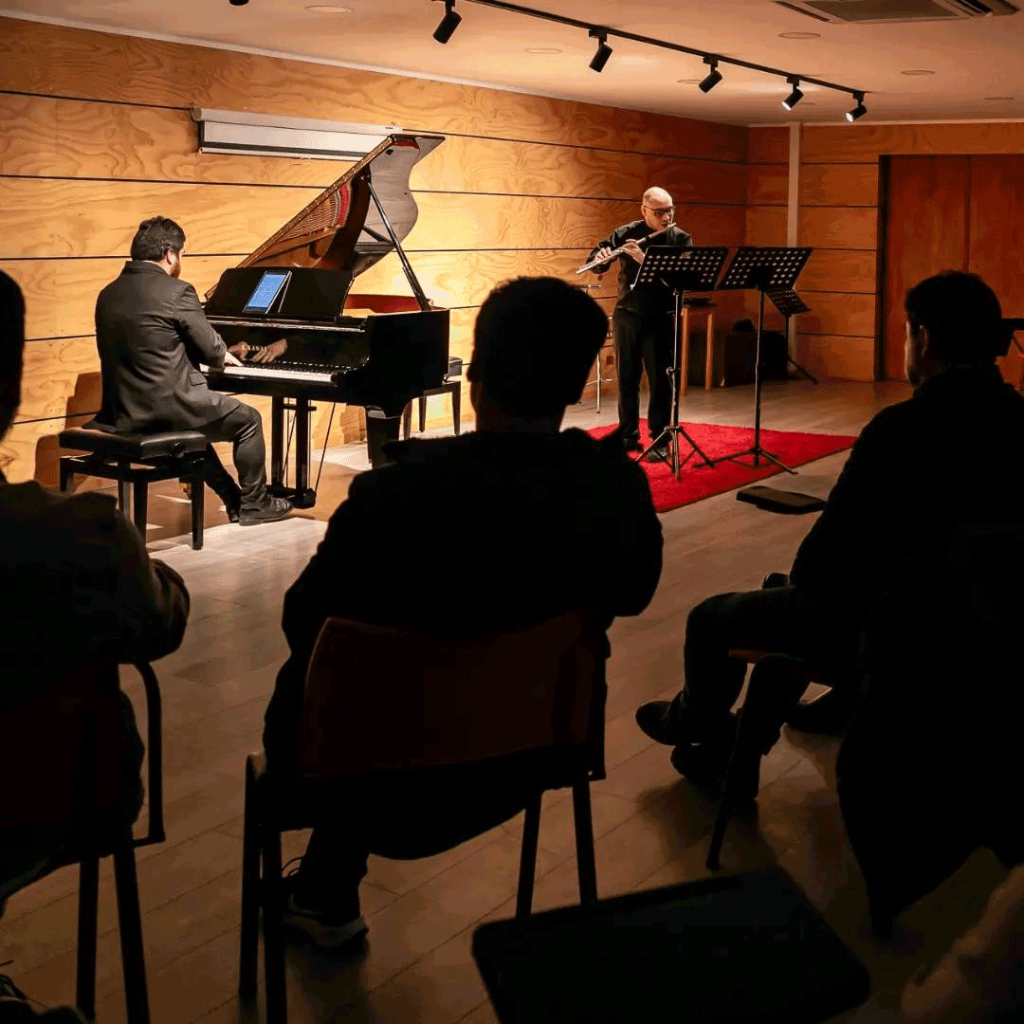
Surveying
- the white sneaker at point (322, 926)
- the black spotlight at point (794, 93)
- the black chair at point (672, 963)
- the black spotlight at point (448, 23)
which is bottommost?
the white sneaker at point (322, 926)

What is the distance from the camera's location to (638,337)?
7.43 meters

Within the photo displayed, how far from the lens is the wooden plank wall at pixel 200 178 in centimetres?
613

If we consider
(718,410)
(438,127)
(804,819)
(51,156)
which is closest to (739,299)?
(718,410)

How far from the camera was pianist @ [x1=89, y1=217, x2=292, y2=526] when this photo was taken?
5262 mm

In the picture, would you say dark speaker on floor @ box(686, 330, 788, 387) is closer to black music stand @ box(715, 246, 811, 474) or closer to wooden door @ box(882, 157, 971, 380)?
wooden door @ box(882, 157, 971, 380)

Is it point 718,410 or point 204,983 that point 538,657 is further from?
point 718,410

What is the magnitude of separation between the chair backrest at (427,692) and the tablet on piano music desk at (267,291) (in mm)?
4324

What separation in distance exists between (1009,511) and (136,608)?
1520mm

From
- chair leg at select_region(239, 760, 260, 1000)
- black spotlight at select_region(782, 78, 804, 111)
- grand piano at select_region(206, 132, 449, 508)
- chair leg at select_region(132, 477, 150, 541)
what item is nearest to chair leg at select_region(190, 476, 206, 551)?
chair leg at select_region(132, 477, 150, 541)

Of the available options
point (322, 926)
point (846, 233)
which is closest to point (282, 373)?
point (322, 926)

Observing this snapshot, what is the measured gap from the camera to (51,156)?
6.15 meters

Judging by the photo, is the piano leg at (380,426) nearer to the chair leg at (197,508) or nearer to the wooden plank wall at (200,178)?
the chair leg at (197,508)

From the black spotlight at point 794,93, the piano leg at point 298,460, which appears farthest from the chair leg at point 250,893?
the black spotlight at point 794,93

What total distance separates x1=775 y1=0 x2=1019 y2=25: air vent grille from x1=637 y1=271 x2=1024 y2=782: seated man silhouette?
3.66 meters
